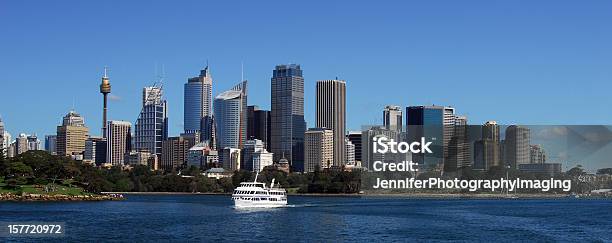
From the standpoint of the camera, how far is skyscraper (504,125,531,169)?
5758 inches

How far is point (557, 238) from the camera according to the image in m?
70.9

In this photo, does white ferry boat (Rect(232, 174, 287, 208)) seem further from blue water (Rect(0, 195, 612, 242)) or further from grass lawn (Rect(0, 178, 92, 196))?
grass lawn (Rect(0, 178, 92, 196))

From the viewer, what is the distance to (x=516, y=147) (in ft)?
520

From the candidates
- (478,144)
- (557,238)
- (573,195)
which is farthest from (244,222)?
(573,195)

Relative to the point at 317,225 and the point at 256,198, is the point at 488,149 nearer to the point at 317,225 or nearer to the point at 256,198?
the point at 256,198

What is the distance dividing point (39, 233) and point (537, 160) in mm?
92402

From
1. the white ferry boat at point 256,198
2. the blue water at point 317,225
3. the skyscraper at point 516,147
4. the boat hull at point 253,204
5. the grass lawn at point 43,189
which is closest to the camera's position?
the blue water at point 317,225

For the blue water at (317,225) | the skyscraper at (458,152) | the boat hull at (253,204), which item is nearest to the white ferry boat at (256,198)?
the boat hull at (253,204)

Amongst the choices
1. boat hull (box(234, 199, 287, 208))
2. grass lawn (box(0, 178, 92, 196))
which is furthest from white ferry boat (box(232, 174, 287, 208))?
grass lawn (box(0, 178, 92, 196))

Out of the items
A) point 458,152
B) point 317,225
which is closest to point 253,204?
point 317,225

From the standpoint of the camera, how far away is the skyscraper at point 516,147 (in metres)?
146

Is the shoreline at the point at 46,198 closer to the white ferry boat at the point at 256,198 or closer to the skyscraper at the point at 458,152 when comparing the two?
the white ferry boat at the point at 256,198

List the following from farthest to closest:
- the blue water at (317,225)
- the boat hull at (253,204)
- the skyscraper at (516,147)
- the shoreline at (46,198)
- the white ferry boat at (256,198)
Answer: the skyscraper at (516,147), the shoreline at (46,198), the white ferry boat at (256,198), the boat hull at (253,204), the blue water at (317,225)

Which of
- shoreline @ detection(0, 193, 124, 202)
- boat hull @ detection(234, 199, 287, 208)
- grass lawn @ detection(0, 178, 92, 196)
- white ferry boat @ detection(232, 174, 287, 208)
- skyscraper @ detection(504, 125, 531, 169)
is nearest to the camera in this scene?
boat hull @ detection(234, 199, 287, 208)
